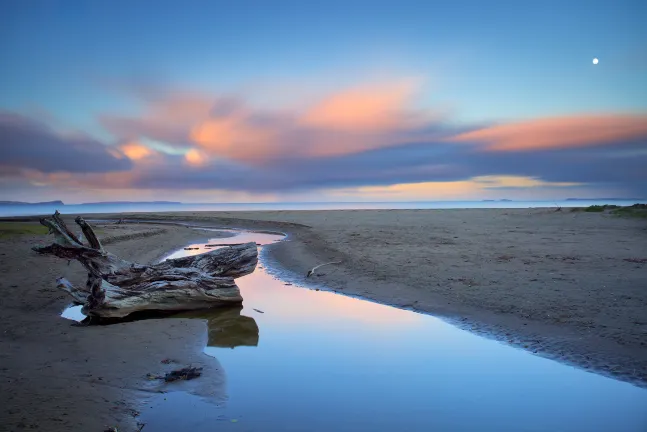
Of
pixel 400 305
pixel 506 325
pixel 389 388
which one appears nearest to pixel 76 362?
pixel 389 388

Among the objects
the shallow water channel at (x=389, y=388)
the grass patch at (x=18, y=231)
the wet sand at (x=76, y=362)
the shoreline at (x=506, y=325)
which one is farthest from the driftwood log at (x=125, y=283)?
the grass patch at (x=18, y=231)

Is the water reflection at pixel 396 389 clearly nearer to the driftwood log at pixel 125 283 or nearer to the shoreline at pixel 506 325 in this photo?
the shoreline at pixel 506 325

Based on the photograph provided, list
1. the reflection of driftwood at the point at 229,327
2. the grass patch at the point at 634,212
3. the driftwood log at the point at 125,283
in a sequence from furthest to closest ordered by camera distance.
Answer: the grass patch at the point at 634,212, the driftwood log at the point at 125,283, the reflection of driftwood at the point at 229,327

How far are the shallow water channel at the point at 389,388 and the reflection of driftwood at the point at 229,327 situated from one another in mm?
49

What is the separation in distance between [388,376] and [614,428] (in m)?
3.37

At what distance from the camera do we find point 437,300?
11398 millimetres

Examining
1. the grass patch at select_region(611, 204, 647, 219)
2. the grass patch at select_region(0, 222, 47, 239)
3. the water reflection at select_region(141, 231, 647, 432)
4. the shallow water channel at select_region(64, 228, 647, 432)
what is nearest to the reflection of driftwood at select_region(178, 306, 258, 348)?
the shallow water channel at select_region(64, 228, 647, 432)

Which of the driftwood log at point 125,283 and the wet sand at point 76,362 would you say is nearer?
the wet sand at point 76,362

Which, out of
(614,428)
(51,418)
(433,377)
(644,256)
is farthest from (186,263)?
(644,256)

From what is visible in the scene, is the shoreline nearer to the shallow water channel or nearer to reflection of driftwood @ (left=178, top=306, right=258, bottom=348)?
the shallow water channel

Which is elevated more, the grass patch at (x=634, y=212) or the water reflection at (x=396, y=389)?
the grass patch at (x=634, y=212)

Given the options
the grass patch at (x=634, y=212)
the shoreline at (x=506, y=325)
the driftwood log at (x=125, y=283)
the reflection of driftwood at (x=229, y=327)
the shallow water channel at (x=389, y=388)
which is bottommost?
the reflection of driftwood at (x=229, y=327)

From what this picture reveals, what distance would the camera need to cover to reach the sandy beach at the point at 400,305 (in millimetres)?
5746

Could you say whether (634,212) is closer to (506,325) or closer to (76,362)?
(506,325)
